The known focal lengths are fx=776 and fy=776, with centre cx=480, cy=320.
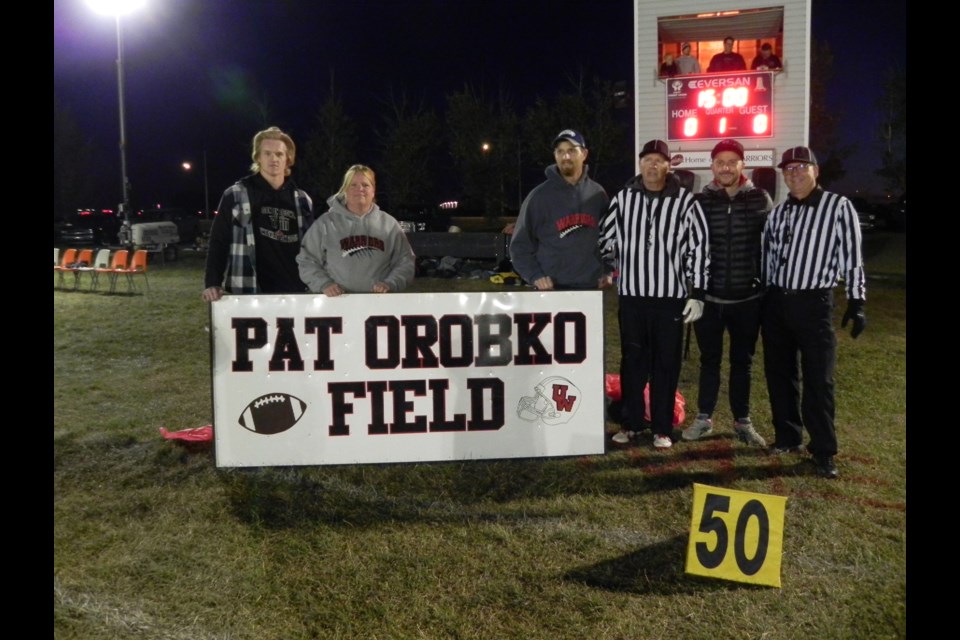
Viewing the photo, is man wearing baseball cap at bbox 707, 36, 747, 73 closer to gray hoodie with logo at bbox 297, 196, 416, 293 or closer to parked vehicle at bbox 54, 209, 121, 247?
gray hoodie with logo at bbox 297, 196, 416, 293

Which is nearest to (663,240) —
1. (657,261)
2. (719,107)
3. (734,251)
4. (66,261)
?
(657,261)

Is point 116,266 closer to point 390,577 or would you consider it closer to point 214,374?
point 214,374

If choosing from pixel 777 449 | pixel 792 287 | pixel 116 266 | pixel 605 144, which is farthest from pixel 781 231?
pixel 605 144

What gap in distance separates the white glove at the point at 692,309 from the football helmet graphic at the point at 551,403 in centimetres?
100

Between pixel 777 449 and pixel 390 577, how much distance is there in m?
2.82

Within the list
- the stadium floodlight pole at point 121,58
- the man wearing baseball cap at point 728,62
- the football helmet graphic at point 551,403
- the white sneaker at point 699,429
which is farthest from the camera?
the stadium floodlight pole at point 121,58

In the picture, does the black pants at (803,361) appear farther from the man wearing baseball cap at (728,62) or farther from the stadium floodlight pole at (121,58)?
the stadium floodlight pole at (121,58)

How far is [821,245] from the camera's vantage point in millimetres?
4566

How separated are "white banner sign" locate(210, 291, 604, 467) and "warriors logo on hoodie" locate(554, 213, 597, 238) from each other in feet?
1.93

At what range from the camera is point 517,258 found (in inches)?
201

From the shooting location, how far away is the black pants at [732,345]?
198 inches

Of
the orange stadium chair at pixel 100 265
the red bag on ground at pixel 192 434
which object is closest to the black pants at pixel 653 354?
the red bag on ground at pixel 192 434

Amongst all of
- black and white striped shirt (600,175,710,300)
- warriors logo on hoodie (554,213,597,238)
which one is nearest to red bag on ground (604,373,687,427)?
black and white striped shirt (600,175,710,300)

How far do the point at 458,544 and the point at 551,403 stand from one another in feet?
3.91
